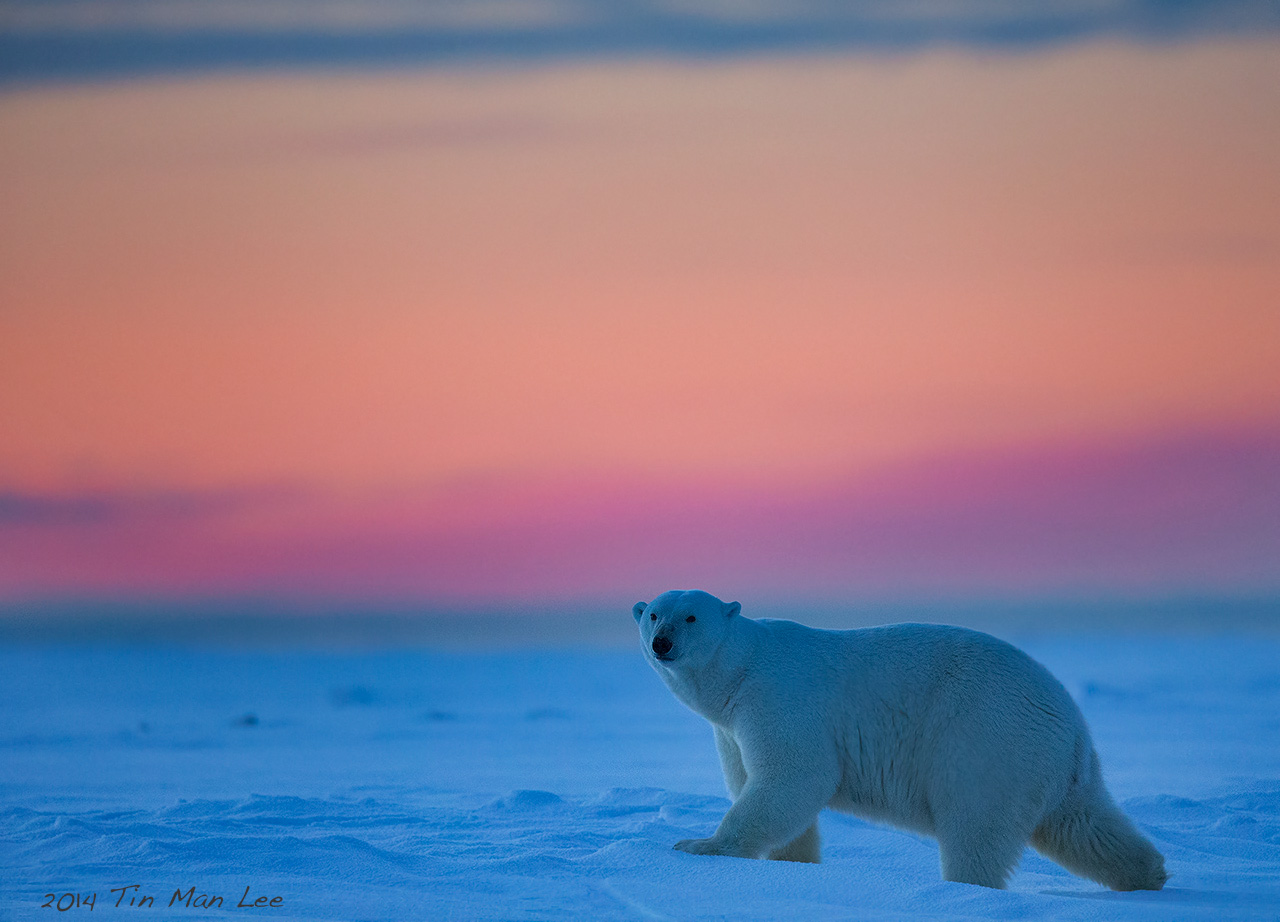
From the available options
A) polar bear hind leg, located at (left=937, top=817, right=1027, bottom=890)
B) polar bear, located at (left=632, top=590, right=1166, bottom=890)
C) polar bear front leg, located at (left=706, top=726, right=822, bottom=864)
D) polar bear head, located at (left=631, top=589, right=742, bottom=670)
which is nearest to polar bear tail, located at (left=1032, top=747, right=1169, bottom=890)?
polar bear, located at (left=632, top=590, right=1166, bottom=890)

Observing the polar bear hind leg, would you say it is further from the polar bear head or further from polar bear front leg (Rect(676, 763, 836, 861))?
the polar bear head

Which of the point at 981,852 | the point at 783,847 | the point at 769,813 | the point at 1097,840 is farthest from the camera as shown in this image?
the point at 783,847

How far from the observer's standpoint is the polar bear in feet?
17.9

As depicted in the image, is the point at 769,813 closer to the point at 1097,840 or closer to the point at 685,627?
the point at 685,627

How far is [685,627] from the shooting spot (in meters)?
5.87

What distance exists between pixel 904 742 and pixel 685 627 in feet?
3.76

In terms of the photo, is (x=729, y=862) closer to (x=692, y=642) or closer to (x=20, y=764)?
(x=692, y=642)

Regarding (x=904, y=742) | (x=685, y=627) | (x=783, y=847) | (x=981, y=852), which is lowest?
Result: (x=981, y=852)

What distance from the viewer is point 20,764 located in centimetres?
1127

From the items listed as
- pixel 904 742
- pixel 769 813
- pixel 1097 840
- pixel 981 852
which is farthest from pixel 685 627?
pixel 1097 840

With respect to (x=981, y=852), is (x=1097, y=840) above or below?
above

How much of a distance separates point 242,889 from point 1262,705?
17747mm

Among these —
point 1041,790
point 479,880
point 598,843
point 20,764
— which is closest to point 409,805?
point 598,843

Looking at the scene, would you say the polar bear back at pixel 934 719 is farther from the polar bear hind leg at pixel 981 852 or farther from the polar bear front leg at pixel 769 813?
the polar bear front leg at pixel 769 813
